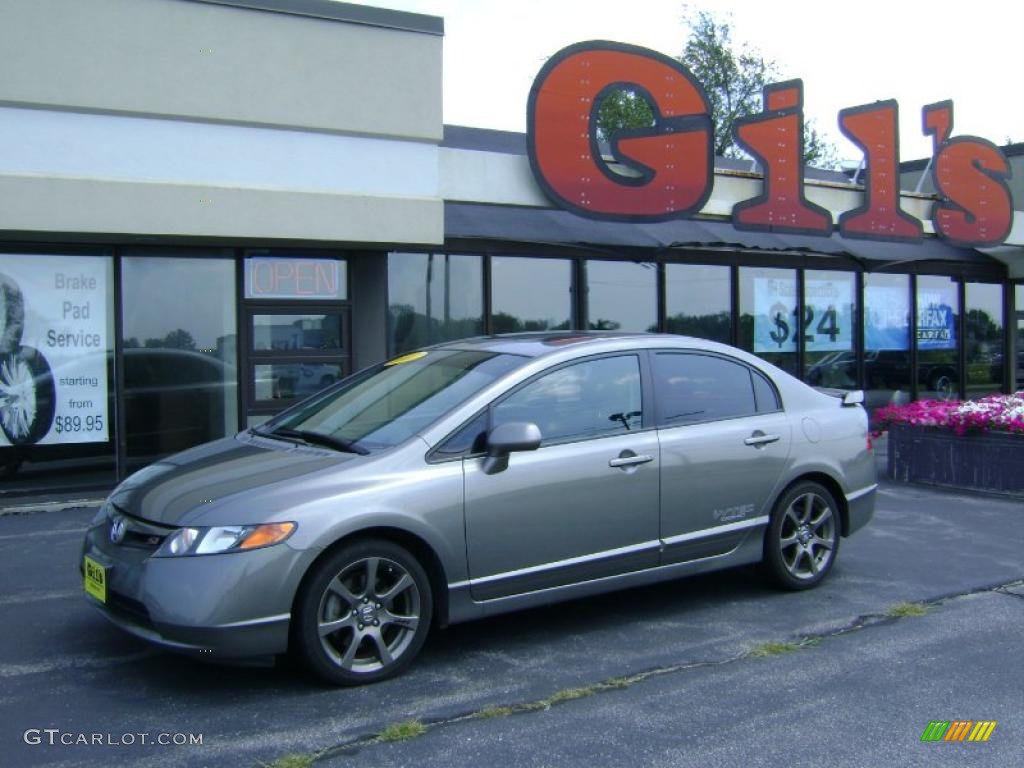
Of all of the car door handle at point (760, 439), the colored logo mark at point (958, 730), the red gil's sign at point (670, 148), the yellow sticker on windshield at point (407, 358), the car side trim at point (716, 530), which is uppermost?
the red gil's sign at point (670, 148)

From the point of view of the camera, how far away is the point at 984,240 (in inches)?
594

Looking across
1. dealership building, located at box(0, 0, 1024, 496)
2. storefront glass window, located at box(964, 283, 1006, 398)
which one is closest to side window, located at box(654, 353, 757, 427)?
dealership building, located at box(0, 0, 1024, 496)

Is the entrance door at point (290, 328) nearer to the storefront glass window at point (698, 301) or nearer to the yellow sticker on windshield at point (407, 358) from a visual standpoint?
the yellow sticker on windshield at point (407, 358)

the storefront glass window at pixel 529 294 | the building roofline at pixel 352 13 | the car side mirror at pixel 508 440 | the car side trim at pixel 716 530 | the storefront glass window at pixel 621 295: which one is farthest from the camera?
the storefront glass window at pixel 621 295

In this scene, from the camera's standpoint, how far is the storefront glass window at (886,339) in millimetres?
15484

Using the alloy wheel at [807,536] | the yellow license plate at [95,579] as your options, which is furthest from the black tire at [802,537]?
the yellow license plate at [95,579]

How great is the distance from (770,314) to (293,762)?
11.7 metres

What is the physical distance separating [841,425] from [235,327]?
6271 mm

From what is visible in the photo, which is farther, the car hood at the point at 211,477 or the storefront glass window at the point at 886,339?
the storefront glass window at the point at 886,339

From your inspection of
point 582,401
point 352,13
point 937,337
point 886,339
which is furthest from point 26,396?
point 937,337

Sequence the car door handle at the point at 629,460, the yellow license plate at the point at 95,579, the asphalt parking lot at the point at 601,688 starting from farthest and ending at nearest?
the car door handle at the point at 629,460 → the yellow license plate at the point at 95,579 → the asphalt parking lot at the point at 601,688

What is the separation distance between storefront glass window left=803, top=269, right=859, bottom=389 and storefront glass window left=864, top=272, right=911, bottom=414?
305 millimetres

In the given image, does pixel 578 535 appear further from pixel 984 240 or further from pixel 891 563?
pixel 984 240

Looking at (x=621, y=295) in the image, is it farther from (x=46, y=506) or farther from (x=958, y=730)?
(x=958, y=730)
